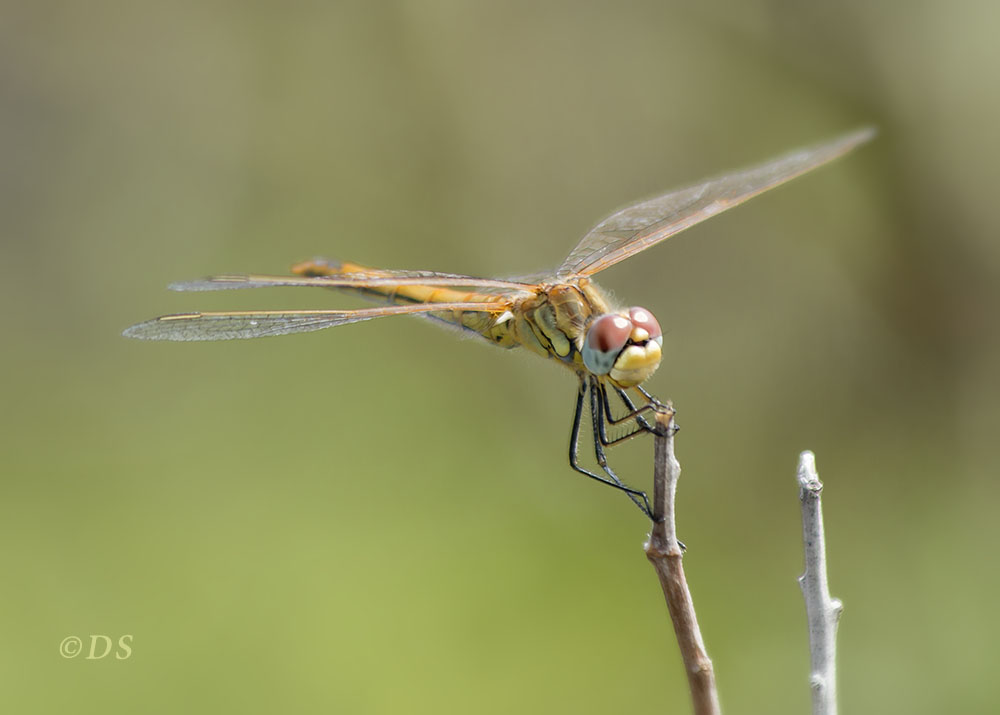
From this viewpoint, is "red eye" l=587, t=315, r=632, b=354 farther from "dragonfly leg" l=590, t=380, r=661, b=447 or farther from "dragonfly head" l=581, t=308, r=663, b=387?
"dragonfly leg" l=590, t=380, r=661, b=447

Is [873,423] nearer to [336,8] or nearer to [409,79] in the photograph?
[409,79]

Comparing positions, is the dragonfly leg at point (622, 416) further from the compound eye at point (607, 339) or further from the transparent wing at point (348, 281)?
the transparent wing at point (348, 281)

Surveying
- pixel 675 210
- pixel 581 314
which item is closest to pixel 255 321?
pixel 581 314

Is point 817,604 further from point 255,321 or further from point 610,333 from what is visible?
point 255,321

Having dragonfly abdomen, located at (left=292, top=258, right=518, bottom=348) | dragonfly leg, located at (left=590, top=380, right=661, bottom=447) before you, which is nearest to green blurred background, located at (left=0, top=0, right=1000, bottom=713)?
dragonfly abdomen, located at (left=292, top=258, right=518, bottom=348)

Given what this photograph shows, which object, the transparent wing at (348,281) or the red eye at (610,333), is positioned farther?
the transparent wing at (348,281)
